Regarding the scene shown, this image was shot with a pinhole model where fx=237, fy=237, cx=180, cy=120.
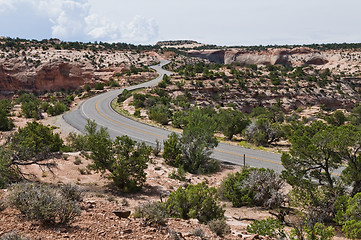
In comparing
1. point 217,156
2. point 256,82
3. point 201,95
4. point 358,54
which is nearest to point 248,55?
point 358,54

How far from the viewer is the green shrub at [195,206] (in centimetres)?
891

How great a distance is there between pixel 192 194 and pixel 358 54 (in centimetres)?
Result: 10596

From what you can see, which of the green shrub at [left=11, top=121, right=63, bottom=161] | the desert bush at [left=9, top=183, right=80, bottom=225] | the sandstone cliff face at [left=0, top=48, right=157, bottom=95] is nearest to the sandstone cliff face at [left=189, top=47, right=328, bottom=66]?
the sandstone cliff face at [left=0, top=48, right=157, bottom=95]

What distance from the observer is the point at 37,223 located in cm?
594

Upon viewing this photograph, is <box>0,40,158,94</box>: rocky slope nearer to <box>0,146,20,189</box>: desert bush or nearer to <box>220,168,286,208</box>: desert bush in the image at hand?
<box>0,146,20,189</box>: desert bush

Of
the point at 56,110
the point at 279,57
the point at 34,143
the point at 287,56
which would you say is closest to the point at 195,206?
the point at 34,143

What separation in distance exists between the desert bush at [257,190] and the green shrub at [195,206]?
3387 mm

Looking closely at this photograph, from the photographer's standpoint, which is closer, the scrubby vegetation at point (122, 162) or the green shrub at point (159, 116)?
the scrubby vegetation at point (122, 162)

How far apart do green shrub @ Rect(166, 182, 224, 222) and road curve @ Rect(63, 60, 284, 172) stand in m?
10.3

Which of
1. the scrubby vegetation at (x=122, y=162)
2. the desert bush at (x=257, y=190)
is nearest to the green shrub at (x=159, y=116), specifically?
the scrubby vegetation at (x=122, y=162)

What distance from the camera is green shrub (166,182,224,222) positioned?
8.91m

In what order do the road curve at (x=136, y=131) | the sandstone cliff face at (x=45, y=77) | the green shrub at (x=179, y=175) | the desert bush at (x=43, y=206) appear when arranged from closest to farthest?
the desert bush at (x=43, y=206) < the green shrub at (x=179, y=175) < the road curve at (x=136, y=131) < the sandstone cliff face at (x=45, y=77)

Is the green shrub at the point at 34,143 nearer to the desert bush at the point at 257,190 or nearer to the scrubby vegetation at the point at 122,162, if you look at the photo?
the scrubby vegetation at the point at 122,162

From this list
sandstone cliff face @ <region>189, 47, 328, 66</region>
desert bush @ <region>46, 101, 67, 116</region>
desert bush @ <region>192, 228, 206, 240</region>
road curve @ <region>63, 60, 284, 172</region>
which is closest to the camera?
desert bush @ <region>192, 228, 206, 240</region>
